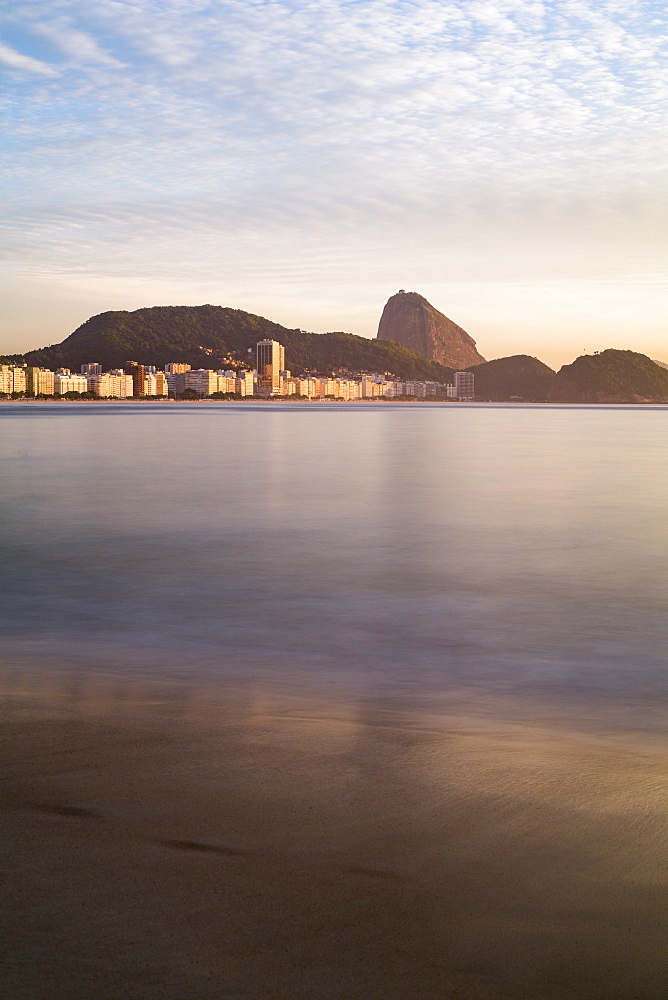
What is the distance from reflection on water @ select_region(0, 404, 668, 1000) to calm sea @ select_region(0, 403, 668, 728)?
56 mm

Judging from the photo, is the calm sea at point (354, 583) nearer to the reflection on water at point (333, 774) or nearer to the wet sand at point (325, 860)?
the reflection on water at point (333, 774)

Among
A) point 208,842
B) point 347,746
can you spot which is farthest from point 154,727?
point 208,842

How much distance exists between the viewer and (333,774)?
4543 millimetres

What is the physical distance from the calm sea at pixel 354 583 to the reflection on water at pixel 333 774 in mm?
56

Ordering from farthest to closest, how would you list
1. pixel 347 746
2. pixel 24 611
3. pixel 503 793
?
pixel 24 611, pixel 347 746, pixel 503 793

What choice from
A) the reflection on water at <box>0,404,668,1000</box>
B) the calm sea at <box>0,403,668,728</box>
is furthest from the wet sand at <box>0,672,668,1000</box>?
the calm sea at <box>0,403,668,728</box>

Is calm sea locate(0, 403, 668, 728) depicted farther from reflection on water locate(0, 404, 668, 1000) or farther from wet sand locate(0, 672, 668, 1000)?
wet sand locate(0, 672, 668, 1000)

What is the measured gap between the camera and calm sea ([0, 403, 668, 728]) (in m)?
7.25

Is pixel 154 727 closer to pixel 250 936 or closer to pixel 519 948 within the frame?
pixel 250 936

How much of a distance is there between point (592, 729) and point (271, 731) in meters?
1.99

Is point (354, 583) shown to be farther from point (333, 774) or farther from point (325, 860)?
point (325, 860)

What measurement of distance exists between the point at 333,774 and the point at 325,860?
1.01 m

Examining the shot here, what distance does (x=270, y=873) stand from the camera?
3.39m

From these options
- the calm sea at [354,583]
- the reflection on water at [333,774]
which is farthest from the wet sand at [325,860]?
the calm sea at [354,583]
